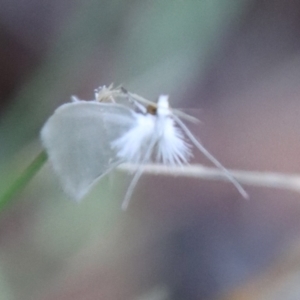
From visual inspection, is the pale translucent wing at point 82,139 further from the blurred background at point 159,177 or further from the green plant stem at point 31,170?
the blurred background at point 159,177

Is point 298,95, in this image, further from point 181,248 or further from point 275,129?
point 181,248

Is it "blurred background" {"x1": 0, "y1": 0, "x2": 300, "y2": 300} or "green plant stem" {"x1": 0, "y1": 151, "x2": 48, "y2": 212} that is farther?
"blurred background" {"x1": 0, "y1": 0, "x2": 300, "y2": 300}

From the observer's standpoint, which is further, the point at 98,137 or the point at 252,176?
the point at 252,176

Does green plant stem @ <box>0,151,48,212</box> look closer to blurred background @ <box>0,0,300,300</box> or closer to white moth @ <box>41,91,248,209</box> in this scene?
white moth @ <box>41,91,248,209</box>

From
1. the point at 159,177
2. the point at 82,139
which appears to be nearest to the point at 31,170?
the point at 82,139

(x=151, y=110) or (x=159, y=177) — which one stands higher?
(x=151, y=110)

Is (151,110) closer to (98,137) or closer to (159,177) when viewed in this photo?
(98,137)

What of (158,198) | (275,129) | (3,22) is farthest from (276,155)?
(3,22)

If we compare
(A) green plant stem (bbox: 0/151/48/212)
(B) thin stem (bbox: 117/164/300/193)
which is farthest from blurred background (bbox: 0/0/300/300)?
(A) green plant stem (bbox: 0/151/48/212)
